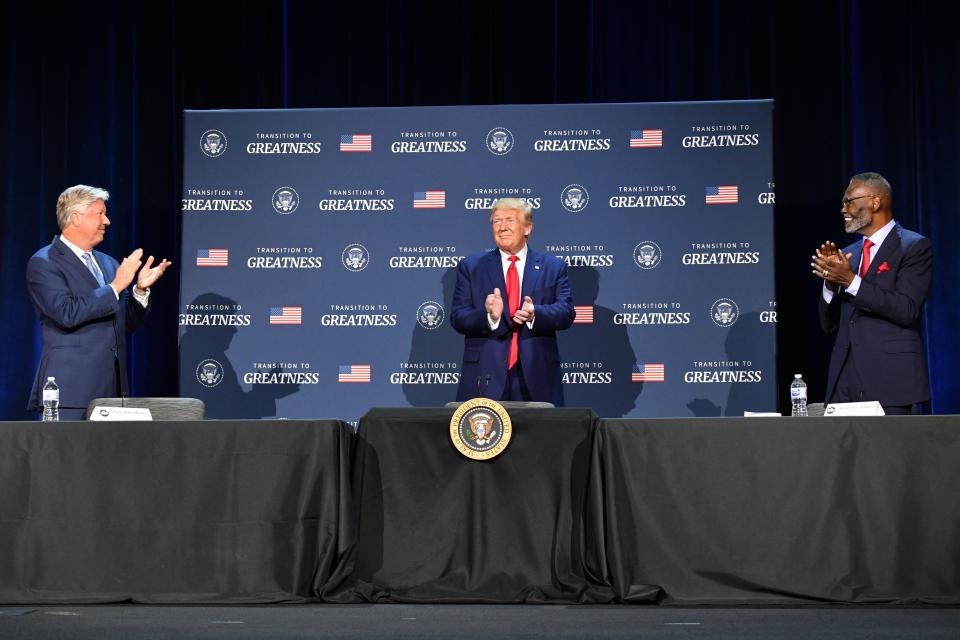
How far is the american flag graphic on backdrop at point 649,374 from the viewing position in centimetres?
644

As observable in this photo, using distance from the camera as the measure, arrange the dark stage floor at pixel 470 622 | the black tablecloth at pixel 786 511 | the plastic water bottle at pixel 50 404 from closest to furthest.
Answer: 1. the dark stage floor at pixel 470 622
2. the black tablecloth at pixel 786 511
3. the plastic water bottle at pixel 50 404

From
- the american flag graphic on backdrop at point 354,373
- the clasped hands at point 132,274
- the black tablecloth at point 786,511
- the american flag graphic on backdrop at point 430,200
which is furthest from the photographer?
the american flag graphic on backdrop at point 430,200

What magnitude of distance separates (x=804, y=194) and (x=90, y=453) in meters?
4.97

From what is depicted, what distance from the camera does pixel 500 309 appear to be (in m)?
5.33

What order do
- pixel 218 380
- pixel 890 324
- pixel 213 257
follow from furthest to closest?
1. pixel 213 257
2. pixel 218 380
3. pixel 890 324

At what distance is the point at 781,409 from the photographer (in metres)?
6.70

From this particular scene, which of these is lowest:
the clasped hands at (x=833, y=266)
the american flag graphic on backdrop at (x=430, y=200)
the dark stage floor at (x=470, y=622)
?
the dark stage floor at (x=470, y=622)

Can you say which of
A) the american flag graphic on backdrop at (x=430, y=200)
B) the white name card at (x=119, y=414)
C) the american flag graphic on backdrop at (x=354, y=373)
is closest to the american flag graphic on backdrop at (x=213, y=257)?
the american flag graphic on backdrop at (x=354, y=373)

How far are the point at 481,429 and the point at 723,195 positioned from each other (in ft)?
11.4

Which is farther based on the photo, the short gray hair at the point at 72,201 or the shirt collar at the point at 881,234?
the short gray hair at the point at 72,201

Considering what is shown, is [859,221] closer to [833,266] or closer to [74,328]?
[833,266]

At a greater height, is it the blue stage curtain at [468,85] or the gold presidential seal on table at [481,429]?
the blue stage curtain at [468,85]

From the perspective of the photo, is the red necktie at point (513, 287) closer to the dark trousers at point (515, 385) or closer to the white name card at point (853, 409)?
the dark trousers at point (515, 385)

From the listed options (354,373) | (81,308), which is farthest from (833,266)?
(81,308)
